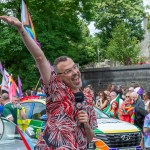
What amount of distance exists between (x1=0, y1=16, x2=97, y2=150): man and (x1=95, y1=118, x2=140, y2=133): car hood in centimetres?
748

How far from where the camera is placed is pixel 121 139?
12414 mm

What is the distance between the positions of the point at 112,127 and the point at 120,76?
26064 millimetres

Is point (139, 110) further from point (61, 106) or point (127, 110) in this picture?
point (61, 106)

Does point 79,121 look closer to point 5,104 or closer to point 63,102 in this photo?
point 63,102

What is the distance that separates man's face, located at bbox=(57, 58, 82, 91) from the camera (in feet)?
15.3

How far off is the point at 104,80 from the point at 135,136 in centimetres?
2700

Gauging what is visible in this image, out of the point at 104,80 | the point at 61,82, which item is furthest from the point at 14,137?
the point at 104,80

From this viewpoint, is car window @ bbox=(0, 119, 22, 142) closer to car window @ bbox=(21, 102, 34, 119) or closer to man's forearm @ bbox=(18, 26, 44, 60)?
man's forearm @ bbox=(18, 26, 44, 60)

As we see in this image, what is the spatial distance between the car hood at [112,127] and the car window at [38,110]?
5.11 feet

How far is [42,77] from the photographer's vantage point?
4.54 m

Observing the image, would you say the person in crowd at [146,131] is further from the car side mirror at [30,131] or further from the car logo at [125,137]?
the car side mirror at [30,131]

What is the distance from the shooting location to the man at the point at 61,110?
14.7 feet

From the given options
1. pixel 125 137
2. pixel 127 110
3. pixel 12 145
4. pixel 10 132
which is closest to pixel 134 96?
pixel 127 110

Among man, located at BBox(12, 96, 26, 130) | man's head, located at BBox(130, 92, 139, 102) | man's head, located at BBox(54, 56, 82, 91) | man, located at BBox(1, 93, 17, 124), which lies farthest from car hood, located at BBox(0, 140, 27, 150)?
man's head, located at BBox(130, 92, 139, 102)
